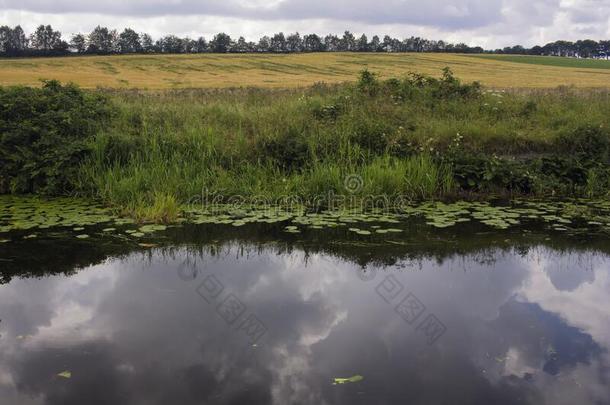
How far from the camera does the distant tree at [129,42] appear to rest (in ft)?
189

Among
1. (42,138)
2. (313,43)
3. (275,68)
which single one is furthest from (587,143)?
(313,43)

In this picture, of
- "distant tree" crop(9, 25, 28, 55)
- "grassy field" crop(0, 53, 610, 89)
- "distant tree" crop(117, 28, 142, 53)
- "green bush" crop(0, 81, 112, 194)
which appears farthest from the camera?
"distant tree" crop(117, 28, 142, 53)

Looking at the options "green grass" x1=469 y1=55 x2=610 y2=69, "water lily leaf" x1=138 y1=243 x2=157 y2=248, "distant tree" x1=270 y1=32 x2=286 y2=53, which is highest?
"distant tree" x1=270 y1=32 x2=286 y2=53

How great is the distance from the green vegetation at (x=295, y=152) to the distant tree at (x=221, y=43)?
49167mm

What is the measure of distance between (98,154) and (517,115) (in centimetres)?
858

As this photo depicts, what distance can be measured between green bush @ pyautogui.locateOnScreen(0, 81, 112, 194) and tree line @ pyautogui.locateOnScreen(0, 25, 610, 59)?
135ft

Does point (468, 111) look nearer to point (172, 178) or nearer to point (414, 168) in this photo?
point (414, 168)

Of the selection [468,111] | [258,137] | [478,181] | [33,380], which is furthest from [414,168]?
[33,380]

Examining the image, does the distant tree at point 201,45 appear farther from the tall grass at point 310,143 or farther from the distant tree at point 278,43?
the tall grass at point 310,143

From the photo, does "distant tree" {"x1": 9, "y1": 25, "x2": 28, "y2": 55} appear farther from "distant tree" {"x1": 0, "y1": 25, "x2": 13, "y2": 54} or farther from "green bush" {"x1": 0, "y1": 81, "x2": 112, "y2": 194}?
"green bush" {"x1": 0, "y1": 81, "x2": 112, "y2": 194}

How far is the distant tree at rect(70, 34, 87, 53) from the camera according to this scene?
53975mm

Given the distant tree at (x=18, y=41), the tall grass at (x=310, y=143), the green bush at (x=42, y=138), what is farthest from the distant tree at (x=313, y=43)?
the green bush at (x=42, y=138)

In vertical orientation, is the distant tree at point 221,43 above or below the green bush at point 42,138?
above

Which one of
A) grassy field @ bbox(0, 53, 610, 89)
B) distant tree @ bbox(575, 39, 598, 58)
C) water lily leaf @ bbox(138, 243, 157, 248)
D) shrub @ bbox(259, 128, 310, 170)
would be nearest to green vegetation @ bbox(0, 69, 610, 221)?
shrub @ bbox(259, 128, 310, 170)
